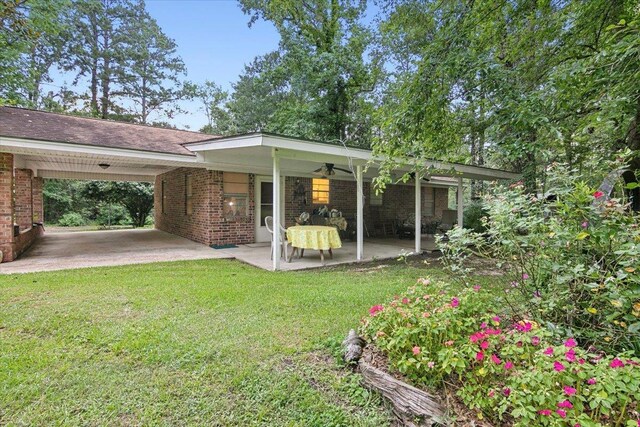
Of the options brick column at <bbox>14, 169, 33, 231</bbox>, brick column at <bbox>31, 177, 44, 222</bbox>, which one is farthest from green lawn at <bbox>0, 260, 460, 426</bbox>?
brick column at <bbox>31, 177, 44, 222</bbox>

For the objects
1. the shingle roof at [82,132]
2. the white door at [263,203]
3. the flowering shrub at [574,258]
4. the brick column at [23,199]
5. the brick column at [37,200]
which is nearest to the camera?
the flowering shrub at [574,258]

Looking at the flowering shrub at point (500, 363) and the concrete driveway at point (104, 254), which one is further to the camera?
the concrete driveway at point (104, 254)

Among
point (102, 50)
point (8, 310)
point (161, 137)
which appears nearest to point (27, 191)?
point (161, 137)

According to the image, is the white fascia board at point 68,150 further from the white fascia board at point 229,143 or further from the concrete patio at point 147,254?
the concrete patio at point 147,254

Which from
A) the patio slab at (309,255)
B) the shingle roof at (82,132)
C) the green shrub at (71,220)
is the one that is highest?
the shingle roof at (82,132)

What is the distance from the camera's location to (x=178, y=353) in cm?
280

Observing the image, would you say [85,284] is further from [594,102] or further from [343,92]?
[343,92]

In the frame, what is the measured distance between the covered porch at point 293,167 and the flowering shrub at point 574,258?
230 cm

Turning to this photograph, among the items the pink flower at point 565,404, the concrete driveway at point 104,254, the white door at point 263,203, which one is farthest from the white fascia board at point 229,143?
the pink flower at point 565,404

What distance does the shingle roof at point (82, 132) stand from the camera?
654cm

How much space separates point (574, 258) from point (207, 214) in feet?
28.1

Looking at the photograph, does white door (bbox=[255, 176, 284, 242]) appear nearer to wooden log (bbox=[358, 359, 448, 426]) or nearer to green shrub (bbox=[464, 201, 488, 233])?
wooden log (bbox=[358, 359, 448, 426])

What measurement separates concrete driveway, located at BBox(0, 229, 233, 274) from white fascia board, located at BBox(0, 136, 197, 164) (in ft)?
7.42

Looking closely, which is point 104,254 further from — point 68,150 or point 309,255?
point 309,255
